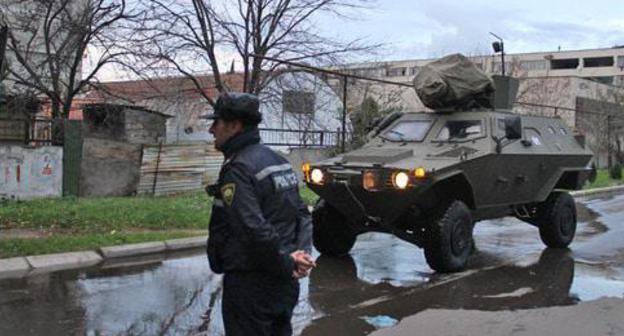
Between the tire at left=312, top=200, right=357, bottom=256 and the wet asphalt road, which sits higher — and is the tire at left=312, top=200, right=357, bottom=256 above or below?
above

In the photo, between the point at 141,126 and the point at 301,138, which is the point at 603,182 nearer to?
the point at 301,138

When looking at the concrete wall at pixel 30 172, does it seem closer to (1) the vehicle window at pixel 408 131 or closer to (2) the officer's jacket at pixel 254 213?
(1) the vehicle window at pixel 408 131

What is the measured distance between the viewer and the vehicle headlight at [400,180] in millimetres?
8070

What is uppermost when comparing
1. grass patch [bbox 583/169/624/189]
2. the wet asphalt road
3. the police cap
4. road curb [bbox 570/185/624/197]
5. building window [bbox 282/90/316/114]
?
building window [bbox 282/90/316/114]

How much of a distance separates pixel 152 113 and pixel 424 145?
15084 mm

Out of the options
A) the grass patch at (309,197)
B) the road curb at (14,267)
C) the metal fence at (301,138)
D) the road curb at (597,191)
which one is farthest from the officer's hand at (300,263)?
the road curb at (597,191)

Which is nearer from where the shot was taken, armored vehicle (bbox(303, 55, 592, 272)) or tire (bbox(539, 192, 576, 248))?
armored vehicle (bbox(303, 55, 592, 272))

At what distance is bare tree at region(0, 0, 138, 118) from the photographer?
18.2 m

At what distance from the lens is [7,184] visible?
47.0 feet

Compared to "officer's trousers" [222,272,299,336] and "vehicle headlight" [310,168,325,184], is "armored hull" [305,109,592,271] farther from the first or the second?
"officer's trousers" [222,272,299,336]

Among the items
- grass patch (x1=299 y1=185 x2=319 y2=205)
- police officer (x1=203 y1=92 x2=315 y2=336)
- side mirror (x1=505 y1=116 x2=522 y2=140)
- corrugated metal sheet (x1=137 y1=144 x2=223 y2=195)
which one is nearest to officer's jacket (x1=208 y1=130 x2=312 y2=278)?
police officer (x1=203 y1=92 x2=315 y2=336)

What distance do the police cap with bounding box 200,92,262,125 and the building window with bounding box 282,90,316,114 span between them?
15.7 meters

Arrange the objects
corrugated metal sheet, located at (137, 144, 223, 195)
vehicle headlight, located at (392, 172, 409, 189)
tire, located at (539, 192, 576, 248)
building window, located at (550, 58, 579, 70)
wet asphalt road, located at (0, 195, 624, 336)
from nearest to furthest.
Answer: wet asphalt road, located at (0, 195, 624, 336), vehicle headlight, located at (392, 172, 409, 189), tire, located at (539, 192, 576, 248), corrugated metal sheet, located at (137, 144, 223, 195), building window, located at (550, 58, 579, 70)

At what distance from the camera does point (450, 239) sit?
8484 mm
